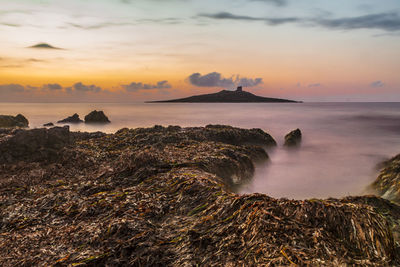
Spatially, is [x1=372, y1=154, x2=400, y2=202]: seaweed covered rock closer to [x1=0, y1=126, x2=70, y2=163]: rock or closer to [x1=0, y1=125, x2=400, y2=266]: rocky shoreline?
[x1=0, y1=125, x2=400, y2=266]: rocky shoreline

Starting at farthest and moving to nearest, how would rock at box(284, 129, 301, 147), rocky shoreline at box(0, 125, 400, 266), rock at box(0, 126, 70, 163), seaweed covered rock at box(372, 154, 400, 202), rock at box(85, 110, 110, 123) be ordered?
1. rock at box(85, 110, 110, 123)
2. rock at box(284, 129, 301, 147)
3. rock at box(0, 126, 70, 163)
4. seaweed covered rock at box(372, 154, 400, 202)
5. rocky shoreline at box(0, 125, 400, 266)

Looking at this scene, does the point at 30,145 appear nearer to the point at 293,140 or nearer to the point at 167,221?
the point at 167,221

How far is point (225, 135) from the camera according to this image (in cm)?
1135

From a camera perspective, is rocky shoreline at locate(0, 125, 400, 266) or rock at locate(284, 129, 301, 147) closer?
rocky shoreline at locate(0, 125, 400, 266)

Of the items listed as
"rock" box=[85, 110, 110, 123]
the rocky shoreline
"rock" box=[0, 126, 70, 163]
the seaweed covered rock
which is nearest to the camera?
the rocky shoreline

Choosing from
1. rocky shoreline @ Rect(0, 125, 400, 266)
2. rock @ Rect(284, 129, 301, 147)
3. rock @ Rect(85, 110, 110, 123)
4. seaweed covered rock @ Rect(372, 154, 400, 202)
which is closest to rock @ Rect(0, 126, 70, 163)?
rocky shoreline @ Rect(0, 125, 400, 266)

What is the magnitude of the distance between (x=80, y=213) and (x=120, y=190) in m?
0.86

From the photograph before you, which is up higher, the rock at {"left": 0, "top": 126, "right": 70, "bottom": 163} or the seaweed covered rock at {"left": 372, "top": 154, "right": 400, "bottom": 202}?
the rock at {"left": 0, "top": 126, "right": 70, "bottom": 163}

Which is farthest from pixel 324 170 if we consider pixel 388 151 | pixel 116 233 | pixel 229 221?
pixel 116 233

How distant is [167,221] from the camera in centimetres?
383

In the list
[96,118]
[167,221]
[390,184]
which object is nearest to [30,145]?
[167,221]

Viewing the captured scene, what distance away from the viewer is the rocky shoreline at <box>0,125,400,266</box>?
2871 mm

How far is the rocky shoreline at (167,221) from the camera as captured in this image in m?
2.87

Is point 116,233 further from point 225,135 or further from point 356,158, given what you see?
point 356,158
